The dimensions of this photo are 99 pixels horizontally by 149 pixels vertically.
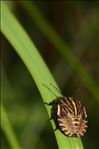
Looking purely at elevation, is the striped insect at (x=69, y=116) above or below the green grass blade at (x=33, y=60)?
below

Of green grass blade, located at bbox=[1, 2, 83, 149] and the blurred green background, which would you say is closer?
green grass blade, located at bbox=[1, 2, 83, 149]

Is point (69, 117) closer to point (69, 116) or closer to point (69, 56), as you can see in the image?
point (69, 116)

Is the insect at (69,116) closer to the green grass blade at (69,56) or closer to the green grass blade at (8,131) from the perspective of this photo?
the green grass blade at (8,131)

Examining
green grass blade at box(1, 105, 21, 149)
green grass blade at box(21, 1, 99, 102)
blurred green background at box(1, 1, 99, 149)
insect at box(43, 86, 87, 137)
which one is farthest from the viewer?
blurred green background at box(1, 1, 99, 149)

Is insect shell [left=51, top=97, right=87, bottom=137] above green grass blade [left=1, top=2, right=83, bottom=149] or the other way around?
the other way around

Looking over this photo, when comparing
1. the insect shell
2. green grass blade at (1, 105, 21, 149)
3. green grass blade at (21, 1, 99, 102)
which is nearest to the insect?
the insect shell

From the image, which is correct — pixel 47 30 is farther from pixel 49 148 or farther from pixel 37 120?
pixel 49 148

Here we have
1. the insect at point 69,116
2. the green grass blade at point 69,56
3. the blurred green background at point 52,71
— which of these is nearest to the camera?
the insect at point 69,116

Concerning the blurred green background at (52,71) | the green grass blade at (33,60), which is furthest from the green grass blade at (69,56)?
the green grass blade at (33,60)

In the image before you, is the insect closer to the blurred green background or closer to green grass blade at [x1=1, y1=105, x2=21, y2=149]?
green grass blade at [x1=1, y1=105, x2=21, y2=149]
